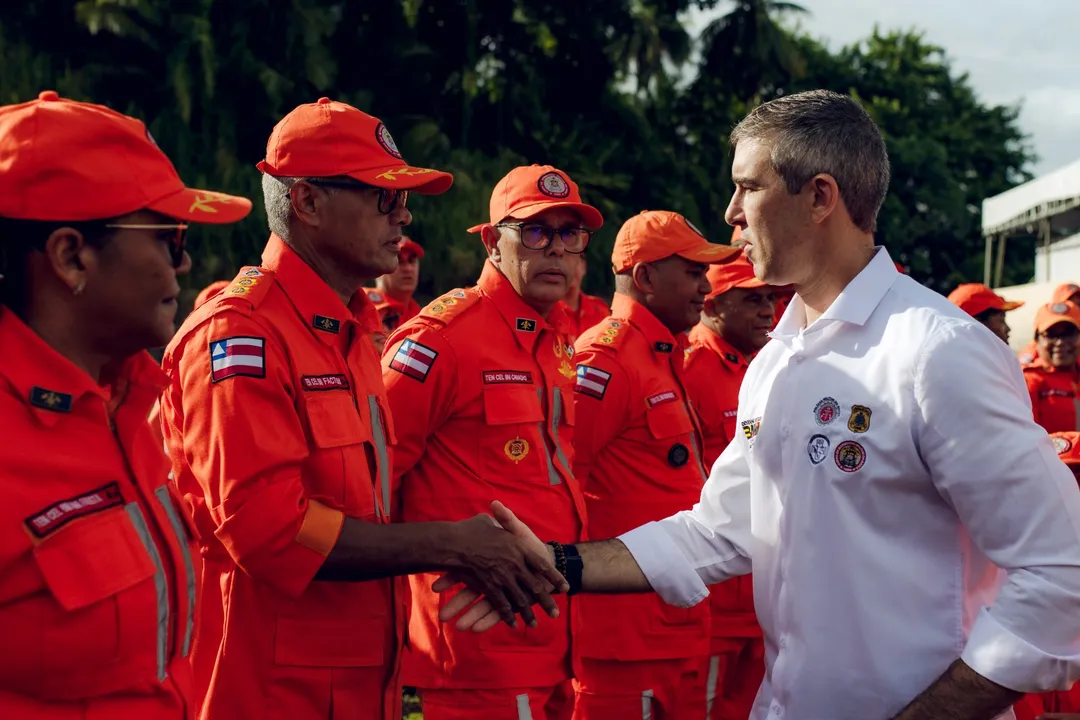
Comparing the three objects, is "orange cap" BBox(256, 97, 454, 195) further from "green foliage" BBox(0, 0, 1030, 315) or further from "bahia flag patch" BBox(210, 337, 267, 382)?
"green foliage" BBox(0, 0, 1030, 315)

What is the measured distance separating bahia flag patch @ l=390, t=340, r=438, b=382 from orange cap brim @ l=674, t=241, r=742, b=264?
2142 mm

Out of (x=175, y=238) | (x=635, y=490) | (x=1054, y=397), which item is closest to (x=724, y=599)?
(x=635, y=490)

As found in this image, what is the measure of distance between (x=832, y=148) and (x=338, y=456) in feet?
5.18

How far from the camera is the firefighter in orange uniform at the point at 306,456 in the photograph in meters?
2.99

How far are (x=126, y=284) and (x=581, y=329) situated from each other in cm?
760

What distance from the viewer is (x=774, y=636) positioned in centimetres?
278

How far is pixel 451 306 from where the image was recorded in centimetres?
444

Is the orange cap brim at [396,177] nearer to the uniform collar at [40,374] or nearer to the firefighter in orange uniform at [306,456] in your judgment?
the firefighter in orange uniform at [306,456]

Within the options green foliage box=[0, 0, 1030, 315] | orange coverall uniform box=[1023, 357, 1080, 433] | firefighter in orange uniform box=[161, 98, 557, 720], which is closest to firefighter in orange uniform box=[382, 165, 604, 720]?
firefighter in orange uniform box=[161, 98, 557, 720]

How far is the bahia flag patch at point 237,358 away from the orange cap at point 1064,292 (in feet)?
27.2

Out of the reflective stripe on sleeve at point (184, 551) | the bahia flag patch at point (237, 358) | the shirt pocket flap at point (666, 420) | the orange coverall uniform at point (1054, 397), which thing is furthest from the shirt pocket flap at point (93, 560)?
the orange coverall uniform at point (1054, 397)

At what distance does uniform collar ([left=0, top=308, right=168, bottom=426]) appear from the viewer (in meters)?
2.13

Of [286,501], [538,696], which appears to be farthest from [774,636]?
[538,696]

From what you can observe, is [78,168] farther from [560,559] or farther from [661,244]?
[661,244]
